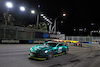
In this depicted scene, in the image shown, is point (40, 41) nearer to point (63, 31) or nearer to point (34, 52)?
point (34, 52)

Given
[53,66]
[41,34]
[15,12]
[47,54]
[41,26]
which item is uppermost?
[15,12]

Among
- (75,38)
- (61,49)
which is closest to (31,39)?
(61,49)

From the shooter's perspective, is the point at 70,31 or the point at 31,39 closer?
the point at 31,39

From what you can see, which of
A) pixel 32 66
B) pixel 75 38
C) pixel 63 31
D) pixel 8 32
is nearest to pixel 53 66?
pixel 32 66

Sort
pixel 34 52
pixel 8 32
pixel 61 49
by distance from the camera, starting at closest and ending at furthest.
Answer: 1. pixel 34 52
2. pixel 61 49
3. pixel 8 32

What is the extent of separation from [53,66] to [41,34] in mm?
18667

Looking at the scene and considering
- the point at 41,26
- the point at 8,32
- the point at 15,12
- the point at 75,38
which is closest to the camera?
the point at 8,32

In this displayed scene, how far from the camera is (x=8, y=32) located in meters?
17.7

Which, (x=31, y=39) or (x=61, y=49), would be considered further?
(x=31, y=39)

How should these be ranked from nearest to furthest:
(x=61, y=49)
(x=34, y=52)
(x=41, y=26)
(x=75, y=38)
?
(x=34, y=52) < (x=61, y=49) < (x=41, y=26) < (x=75, y=38)

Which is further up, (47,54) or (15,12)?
(15,12)

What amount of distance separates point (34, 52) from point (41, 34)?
17290 mm

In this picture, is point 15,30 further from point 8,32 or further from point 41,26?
point 41,26

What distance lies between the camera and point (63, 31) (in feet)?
328
